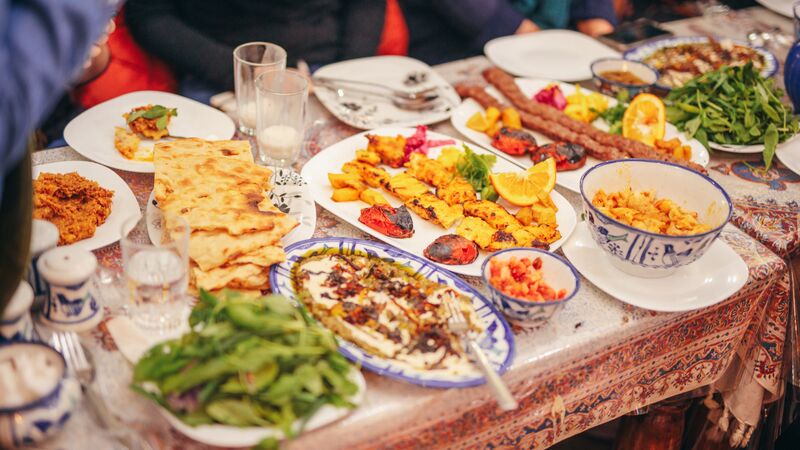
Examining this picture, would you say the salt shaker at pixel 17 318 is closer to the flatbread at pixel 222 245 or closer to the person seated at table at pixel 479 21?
the flatbread at pixel 222 245

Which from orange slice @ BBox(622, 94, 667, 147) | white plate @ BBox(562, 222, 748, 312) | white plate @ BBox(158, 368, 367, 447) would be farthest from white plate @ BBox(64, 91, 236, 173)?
orange slice @ BBox(622, 94, 667, 147)

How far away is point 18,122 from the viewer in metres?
1.11

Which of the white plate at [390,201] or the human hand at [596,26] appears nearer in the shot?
the white plate at [390,201]

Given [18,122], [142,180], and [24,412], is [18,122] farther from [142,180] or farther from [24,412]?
[142,180]

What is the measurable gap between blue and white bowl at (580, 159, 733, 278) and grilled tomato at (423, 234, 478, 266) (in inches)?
13.2

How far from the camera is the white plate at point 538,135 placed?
2387mm

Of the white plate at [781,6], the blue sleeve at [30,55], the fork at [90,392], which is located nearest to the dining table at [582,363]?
the fork at [90,392]

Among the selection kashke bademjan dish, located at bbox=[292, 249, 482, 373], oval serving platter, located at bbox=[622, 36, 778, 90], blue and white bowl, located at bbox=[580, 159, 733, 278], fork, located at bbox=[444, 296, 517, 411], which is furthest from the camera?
oval serving platter, located at bbox=[622, 36, 778, 90]

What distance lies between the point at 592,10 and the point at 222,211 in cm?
298

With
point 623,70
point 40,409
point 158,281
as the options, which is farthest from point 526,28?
point 40,409

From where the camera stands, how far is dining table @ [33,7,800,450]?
4.77 feet

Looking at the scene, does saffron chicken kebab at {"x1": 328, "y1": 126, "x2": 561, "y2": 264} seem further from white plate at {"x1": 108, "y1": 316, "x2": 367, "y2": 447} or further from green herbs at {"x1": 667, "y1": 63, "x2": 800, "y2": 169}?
green herbs at {"x1": 667, "y1": 63, "x2": 800, "y2": 169}

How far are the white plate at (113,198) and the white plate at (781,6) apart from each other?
3730 mm

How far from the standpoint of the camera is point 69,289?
1.47 m
